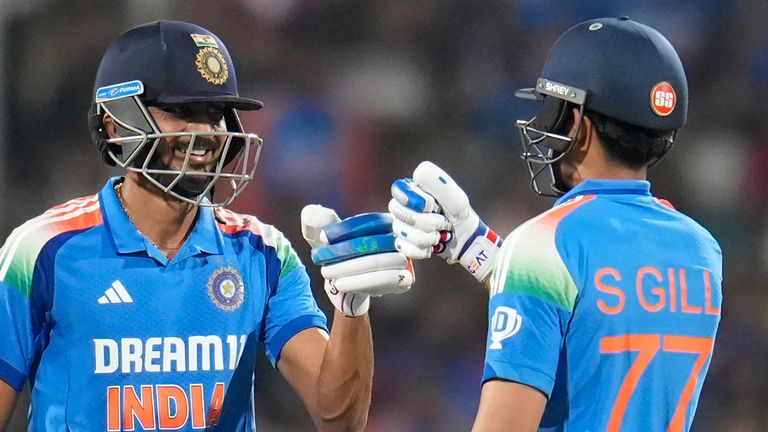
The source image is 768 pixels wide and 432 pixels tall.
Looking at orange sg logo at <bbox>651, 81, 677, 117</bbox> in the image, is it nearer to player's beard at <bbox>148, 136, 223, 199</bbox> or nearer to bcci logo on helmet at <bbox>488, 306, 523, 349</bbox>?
bcci logo on helmet at <bbox>488, 306, 523, 349</bbox>

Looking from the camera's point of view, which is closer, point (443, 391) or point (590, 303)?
point (590, 303)

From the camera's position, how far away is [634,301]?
2.31 m

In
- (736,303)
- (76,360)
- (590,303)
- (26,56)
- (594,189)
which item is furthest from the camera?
(736,303)

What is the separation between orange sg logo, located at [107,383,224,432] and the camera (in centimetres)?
274

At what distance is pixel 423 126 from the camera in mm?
5781

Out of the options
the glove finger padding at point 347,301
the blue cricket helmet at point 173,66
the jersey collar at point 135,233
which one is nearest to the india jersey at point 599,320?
the glove finger padding at point 347,301

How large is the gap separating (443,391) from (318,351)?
2.56 metres

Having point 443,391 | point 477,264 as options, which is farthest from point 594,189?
point 443,391

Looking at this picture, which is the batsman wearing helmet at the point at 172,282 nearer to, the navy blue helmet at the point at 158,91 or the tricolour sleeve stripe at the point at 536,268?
the navy blue helmet at the point at 158,91

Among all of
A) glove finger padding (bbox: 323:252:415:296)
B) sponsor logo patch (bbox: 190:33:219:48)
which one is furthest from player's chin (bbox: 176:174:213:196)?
glove finger padding (bbox: 323:252:415:296)

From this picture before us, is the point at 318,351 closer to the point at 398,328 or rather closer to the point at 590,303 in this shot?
the point at 590,303

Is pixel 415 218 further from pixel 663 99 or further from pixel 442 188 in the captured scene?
pixel 663 99

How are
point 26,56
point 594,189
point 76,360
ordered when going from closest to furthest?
point 594,189, point 76,360, point 26,56

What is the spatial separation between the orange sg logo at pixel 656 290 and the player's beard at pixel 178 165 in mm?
1083
